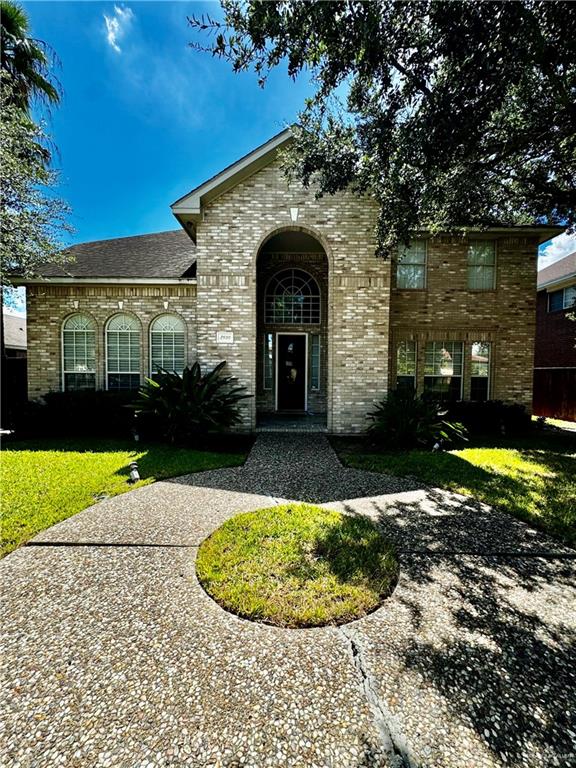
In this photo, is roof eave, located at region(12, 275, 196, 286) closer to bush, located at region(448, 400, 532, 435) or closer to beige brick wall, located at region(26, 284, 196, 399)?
beige brick wall, located at region(26, 284, 196, 399)

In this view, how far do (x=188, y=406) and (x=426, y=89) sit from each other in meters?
7.49

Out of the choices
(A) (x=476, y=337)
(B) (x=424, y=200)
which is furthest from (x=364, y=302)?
(A) (x=476, y=337)

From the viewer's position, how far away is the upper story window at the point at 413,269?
1055 cm

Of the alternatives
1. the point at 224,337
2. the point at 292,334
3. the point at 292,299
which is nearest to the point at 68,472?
the point at 224,337

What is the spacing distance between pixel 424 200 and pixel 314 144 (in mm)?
2636

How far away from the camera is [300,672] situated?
6.87 feet

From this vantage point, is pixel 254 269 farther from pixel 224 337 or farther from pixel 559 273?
pixel 559 273

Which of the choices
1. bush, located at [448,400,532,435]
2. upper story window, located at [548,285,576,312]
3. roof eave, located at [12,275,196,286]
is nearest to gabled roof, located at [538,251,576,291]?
upper story window, located at [548,285,576,312]

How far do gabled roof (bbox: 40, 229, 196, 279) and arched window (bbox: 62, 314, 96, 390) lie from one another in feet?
4.69

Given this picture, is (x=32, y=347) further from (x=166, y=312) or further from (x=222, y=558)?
(x=222, y=558)

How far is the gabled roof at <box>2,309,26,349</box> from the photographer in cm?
2265

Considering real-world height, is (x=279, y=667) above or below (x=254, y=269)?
below

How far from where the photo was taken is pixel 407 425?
7883 mm

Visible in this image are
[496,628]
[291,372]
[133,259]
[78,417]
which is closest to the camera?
[496,628]
